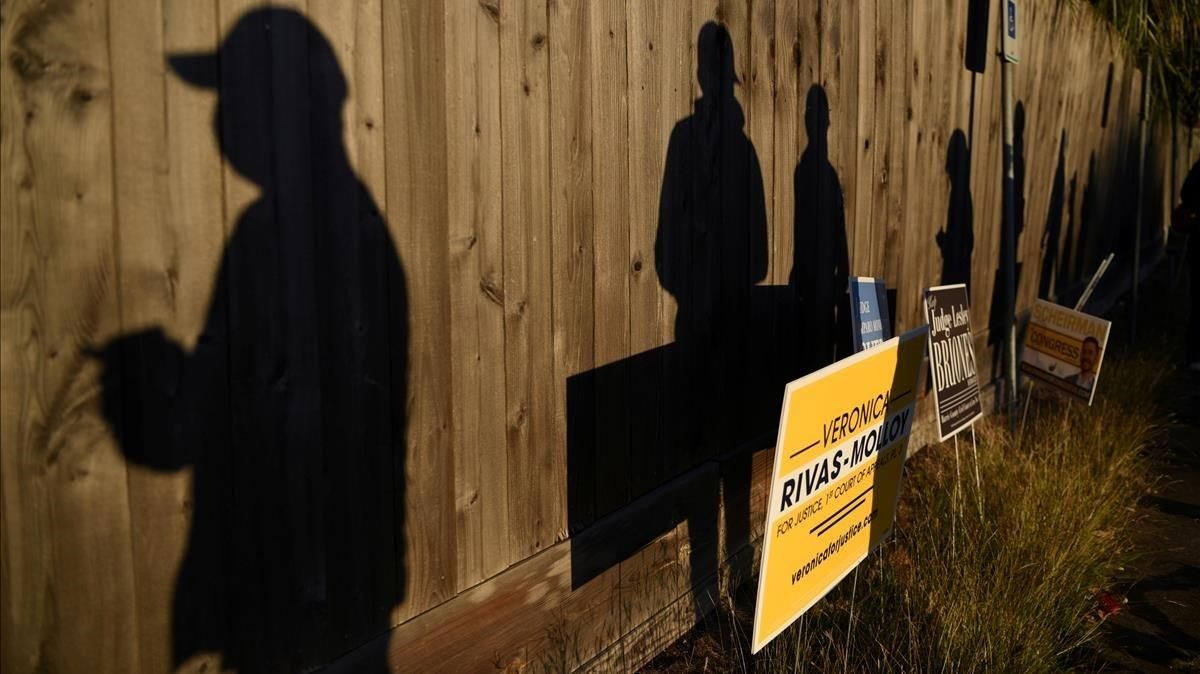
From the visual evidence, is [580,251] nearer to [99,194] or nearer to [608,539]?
[608,539]

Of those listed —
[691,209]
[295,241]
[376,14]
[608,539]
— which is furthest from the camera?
[691,209]

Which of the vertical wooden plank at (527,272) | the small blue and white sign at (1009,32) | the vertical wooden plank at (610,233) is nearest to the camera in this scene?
the vertical wooden plank at (527,272)

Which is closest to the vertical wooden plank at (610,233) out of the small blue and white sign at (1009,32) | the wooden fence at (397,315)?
the wooden fence at (397,315)

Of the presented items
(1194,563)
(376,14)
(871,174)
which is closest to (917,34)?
(871,174)

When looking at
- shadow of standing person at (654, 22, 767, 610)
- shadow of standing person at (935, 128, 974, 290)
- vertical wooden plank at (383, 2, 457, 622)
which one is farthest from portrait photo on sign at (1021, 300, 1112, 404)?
vertical wooden plank at (383, 2, 457, 622)

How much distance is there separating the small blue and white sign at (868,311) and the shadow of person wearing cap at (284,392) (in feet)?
6.59

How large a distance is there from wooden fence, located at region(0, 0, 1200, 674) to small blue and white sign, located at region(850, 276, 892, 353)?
30 cm

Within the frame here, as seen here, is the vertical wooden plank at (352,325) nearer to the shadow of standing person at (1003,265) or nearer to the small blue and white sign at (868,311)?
the small blue and white sign at (868,311)

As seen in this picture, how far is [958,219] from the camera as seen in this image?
5.73m

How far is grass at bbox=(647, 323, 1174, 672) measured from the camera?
2.99m

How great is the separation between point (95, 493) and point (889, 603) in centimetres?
251

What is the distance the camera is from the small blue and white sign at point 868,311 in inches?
146

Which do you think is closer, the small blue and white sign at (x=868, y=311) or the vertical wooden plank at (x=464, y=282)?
the vertical wooden plank at (x=464, y=282)

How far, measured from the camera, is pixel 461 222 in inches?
92.0
